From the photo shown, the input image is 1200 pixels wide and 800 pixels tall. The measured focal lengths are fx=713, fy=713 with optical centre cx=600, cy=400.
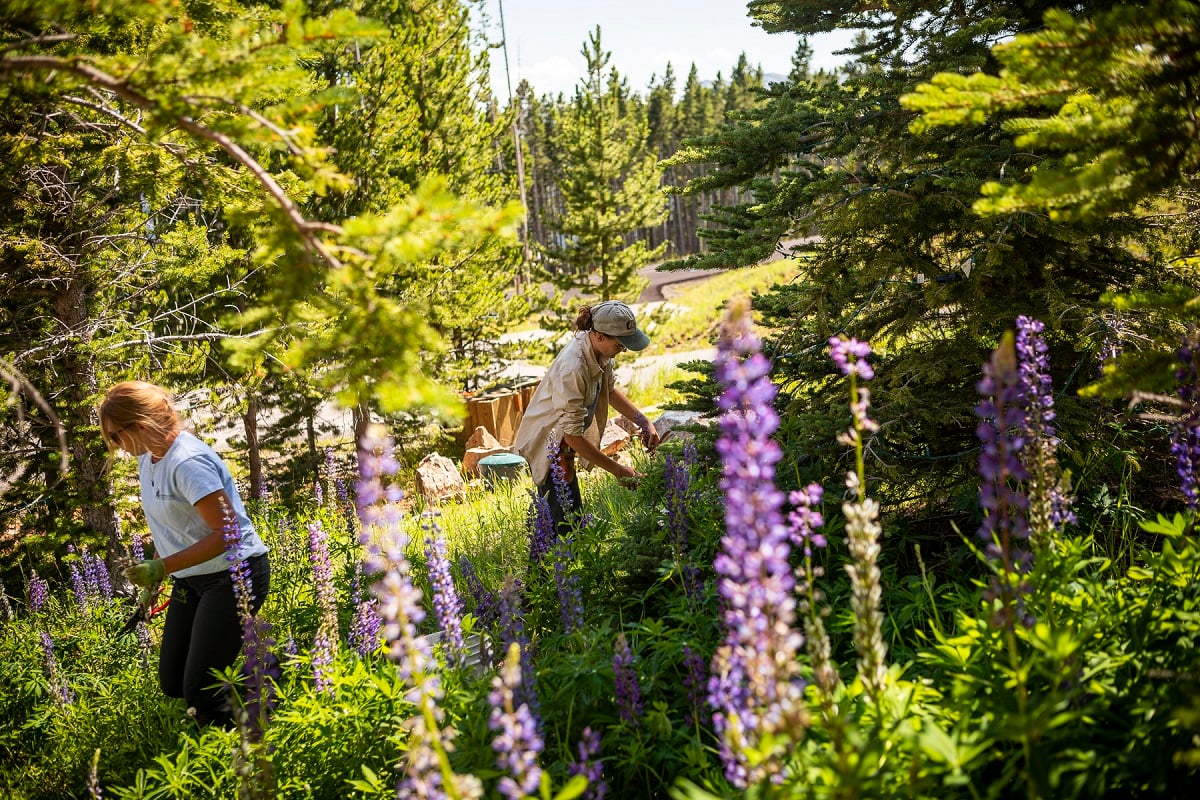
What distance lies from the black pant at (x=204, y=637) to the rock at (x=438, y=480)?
5565 mm

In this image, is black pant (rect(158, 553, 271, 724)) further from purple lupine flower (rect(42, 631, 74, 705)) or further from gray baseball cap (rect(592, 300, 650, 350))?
gray baseball cap (rect(592, 300, 650, 350))

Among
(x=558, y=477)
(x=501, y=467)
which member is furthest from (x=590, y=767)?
(x=501, y=467)

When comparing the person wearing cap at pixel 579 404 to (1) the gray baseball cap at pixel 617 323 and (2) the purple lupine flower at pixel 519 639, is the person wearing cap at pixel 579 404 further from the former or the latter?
(2) the purple lupine flower at pixel 519 639

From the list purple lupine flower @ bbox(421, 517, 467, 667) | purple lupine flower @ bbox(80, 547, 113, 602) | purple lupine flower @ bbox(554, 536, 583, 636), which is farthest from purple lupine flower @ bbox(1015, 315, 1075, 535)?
purple lupine flower @ bbox(80, 547, 113, 602)

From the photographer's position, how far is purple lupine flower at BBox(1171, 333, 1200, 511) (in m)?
2.14

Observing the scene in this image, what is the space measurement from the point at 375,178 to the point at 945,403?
8.57 m

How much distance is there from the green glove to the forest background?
2.74 ft

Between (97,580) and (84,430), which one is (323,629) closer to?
(97,580)

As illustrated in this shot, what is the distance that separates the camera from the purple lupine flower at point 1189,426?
214 centimetres

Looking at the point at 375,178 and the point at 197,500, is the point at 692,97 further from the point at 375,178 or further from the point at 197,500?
the point at 197,500

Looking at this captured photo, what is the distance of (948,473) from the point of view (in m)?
3.94

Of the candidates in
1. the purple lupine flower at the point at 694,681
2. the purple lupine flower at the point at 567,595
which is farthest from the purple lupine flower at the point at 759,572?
the purple lupine flower at the point at 567,595

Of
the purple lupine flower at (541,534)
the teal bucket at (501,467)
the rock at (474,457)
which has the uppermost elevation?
the purple lupine flower at (541,534)

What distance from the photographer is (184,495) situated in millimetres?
3748
